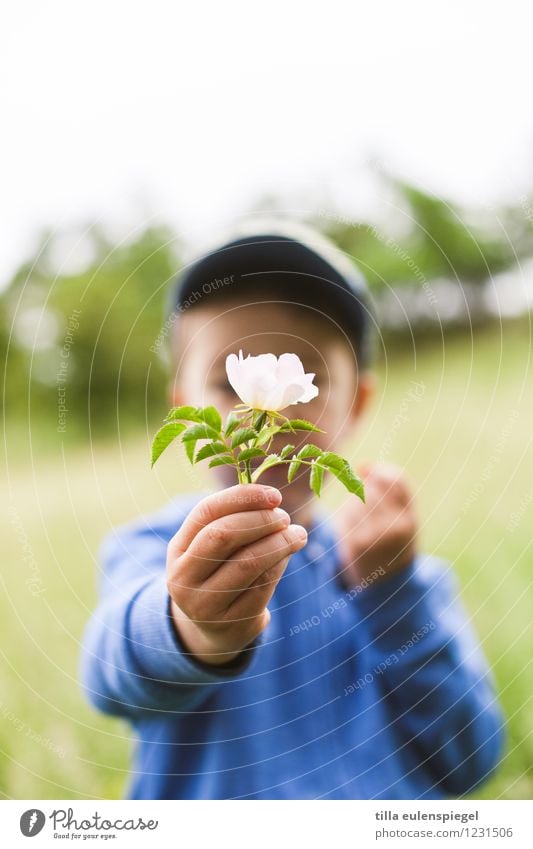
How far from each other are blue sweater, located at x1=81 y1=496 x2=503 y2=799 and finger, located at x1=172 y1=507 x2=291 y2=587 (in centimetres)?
20

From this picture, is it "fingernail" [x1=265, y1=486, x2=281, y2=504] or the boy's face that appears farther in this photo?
the boy's face

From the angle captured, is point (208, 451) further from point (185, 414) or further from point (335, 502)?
point (335, 502)

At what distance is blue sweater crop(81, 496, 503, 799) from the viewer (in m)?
0.58

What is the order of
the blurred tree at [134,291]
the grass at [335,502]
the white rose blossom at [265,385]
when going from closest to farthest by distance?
the white rose blossom at [265,385] → the grass at [335,502] → the blurred tree at [134,291]

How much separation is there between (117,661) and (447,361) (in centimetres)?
78

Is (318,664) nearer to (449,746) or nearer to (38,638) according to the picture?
(449,746)

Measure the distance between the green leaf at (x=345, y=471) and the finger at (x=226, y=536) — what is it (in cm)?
4

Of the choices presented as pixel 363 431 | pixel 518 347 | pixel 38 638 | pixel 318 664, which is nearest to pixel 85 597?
pixel 38 638

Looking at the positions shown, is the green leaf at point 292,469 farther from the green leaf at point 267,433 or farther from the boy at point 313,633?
the boy at point 313,633

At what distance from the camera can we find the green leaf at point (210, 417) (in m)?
0.32

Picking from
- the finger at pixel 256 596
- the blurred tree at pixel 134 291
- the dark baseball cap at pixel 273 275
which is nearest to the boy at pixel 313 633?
the dark baseball cap at pixel 273 275

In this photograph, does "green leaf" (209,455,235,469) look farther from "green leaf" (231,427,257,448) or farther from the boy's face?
the boy's face
